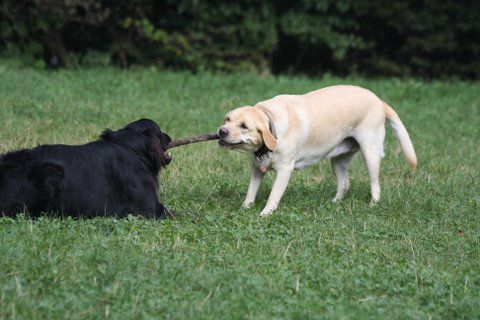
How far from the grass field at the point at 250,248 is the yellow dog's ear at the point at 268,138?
0.59 meters

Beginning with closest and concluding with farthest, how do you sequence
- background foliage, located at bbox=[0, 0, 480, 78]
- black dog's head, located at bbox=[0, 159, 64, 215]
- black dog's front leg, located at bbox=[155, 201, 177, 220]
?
black dog's head, located at bbox=[0, 159, 64, 215]
black dog's front leg, located at bbox=[155, 201, 177, 220]
background foliage, located at bbox=[0, 0, 480, 78]

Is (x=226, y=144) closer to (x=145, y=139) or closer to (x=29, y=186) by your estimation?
(x=145, y=139)

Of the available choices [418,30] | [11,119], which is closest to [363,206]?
[11,119]

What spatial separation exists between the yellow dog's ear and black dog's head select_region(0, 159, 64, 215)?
168 cm

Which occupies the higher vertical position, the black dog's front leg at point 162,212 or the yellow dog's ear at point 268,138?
the yellow dog's ear at point 268,138

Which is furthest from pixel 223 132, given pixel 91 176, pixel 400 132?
pixel 400 132

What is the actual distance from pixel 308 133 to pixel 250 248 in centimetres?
173

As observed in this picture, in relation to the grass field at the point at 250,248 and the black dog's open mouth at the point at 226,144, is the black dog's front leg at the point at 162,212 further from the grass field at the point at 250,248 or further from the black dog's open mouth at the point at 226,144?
the black dog's open mouth at the point at 226,144

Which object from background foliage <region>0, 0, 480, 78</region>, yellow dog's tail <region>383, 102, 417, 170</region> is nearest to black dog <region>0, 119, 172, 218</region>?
yellow dog's tail <region>383, 102, 417, 170</region>

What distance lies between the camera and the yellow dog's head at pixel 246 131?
20.8 feet

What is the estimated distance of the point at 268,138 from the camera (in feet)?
20.8

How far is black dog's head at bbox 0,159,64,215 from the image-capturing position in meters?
5.77

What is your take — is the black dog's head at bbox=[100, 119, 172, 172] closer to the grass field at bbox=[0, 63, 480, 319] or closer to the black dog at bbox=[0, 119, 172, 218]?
the black dog at bbox=[0, 119, 172, 218]

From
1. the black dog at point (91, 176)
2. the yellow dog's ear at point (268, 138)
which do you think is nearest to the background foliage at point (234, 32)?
the black dog at point (91, 176)
